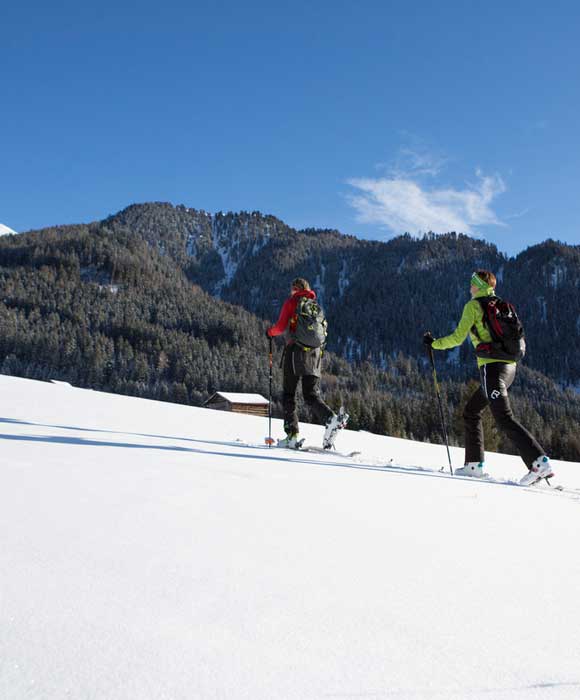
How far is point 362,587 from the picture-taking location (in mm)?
1757

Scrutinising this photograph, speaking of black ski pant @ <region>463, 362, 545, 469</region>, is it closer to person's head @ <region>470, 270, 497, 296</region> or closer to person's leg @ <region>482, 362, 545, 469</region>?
person's leg @ <region>482, 362, 545, 469</region>

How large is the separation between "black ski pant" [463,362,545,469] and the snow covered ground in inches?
63.6

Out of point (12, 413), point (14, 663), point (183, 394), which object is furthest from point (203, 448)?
point (183, 394)

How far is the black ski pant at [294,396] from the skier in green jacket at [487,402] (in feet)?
5.63

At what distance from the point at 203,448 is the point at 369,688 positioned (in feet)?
14.2

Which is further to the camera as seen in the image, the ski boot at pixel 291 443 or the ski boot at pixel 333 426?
the ski boot at pixel 333 426

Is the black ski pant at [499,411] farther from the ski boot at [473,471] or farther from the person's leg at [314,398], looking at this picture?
the person's leg at [314,398]

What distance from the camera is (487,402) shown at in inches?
222

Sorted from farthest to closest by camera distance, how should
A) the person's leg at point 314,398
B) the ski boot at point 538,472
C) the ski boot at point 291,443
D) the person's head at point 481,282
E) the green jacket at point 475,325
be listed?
the person's leg at point 314,398 < the ski boot at point 291,443 < the person's head at point 481,282 < the green jacket at point 475,325 < the ski boot at point 538,472

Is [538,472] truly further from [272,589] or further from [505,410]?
[272,589]

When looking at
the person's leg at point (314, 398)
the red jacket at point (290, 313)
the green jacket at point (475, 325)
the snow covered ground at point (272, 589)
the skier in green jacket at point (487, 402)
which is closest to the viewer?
the snow covered ground at point (272, 589)

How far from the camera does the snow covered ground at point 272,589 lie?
116 centimetres

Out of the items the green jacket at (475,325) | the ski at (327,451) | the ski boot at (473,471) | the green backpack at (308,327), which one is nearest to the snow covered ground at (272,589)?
the ski boot at (473,471)

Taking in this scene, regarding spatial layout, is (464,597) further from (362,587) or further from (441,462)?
(441,462)
